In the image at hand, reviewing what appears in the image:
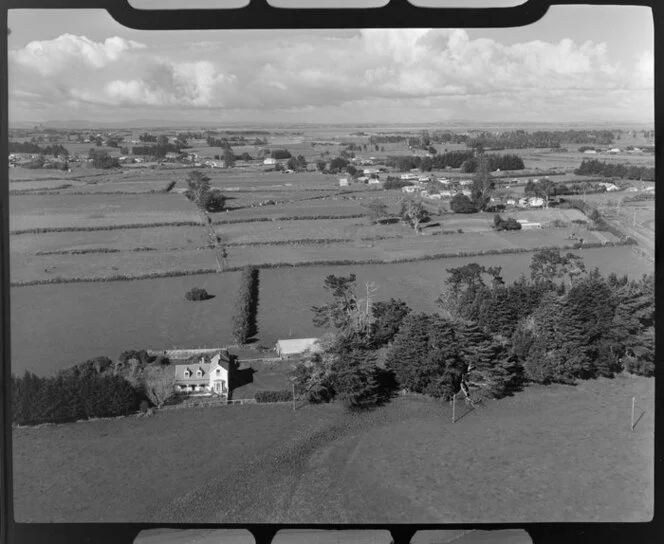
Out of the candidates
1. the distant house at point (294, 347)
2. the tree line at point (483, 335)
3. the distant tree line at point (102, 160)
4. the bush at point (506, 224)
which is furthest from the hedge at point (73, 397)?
the bush at point (506, 224)

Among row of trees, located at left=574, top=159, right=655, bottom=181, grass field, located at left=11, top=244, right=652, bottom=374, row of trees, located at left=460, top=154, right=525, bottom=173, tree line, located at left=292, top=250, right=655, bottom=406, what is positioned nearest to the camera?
row of trees, located at left=574, top=159, right=655, bottom=181

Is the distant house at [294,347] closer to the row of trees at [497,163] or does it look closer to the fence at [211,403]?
the fence at [211,403]

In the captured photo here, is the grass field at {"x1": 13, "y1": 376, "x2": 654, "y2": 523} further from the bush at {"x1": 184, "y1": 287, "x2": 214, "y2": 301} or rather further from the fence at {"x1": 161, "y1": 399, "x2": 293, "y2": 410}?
the bush at {"x1": 184, "y1": 287, "x2": 214, "y2": 301}

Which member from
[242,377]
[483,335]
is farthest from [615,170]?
[242,377]

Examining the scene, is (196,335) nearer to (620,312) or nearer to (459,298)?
(459,298)

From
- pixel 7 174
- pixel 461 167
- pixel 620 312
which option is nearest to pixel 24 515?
pixel 7 174

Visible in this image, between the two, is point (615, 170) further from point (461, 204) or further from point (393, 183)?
point (393, 183)

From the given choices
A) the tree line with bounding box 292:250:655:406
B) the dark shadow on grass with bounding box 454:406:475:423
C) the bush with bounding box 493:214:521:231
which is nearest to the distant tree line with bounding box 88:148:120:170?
the tree line with bounding box 292:250:655:406
